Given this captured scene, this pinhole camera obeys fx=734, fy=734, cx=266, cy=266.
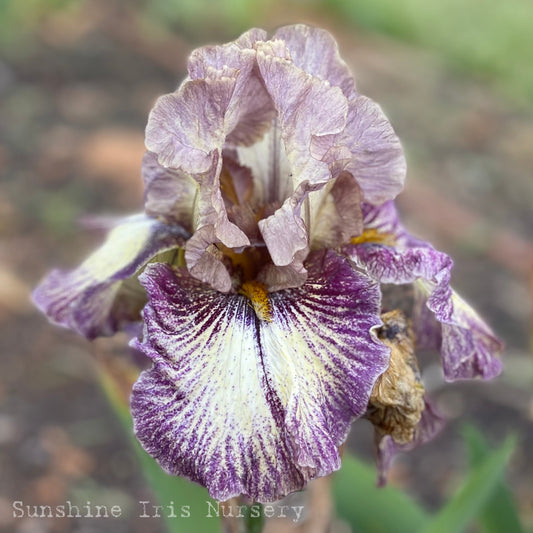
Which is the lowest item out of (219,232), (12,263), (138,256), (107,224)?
(12,263)

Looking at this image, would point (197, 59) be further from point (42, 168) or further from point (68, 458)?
point (42, 168)

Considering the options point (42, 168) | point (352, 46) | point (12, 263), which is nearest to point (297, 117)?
point (12, 263)

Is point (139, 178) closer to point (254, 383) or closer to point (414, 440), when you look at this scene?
point (414, 440)

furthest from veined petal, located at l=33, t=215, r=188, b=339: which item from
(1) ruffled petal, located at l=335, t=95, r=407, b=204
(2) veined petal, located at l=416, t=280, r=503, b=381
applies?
(2) veined petal, located at l=416, t=280, r=503, b=381

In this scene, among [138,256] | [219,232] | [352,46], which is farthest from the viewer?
[352,46]

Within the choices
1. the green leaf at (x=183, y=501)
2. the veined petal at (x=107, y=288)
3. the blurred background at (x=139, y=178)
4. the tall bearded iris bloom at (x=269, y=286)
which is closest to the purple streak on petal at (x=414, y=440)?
the tall bearded iris bloom at (x=269, y=286)

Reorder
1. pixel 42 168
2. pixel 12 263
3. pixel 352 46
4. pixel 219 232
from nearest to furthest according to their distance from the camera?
pixel 219 232, pixel 12 263, pixel 42 168, pixel 352 46

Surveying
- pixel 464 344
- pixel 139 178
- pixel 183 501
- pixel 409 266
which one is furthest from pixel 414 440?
pixel 139 178

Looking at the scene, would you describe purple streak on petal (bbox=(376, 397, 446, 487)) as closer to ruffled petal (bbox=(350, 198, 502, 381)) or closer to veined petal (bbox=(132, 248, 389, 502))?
ruffled petal (bbox=(350, 198, 502, 381))
